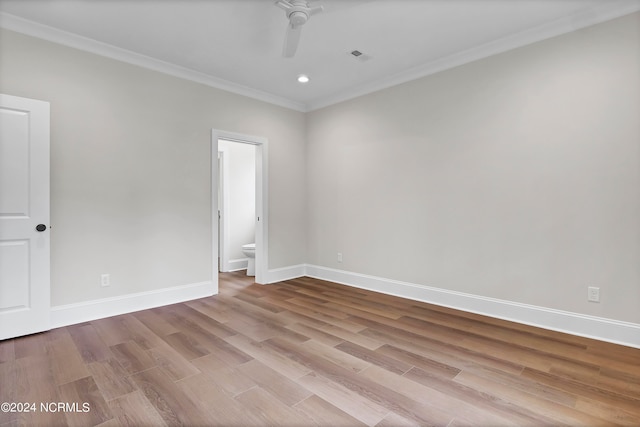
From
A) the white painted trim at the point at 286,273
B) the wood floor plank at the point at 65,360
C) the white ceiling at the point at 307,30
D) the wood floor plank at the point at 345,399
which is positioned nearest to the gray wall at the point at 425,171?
the white ceiling at the point at 307,30

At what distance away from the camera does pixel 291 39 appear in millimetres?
2564

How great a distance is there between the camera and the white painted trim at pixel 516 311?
2.62 meters

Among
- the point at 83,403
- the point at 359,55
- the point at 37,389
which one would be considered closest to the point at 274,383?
the point at 83,403

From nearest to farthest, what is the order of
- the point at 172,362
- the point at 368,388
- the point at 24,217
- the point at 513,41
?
the point at 368,388 → the point at 172,362 → the point at 24,217 → the point at 513,41

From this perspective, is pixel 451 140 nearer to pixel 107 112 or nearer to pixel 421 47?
pixel 421 47

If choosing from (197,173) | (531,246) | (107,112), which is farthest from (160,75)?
(531,246)

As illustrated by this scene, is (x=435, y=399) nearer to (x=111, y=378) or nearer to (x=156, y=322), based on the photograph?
(x=111, y=378)

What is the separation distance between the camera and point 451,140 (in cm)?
357

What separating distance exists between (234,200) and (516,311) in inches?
177

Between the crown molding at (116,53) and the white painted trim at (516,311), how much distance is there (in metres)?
3.00

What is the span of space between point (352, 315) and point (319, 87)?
3.00 meters

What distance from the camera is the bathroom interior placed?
5664 mm

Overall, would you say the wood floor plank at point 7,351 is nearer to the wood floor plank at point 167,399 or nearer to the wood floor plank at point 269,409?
the wood floor plank at point 167,399

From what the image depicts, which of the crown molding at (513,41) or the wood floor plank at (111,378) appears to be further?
the crown molding at (513,41)
